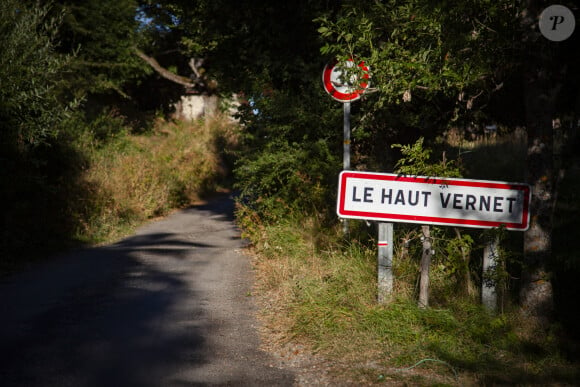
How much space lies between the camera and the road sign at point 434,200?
5195 mm

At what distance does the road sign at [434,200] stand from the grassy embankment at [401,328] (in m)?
0.60

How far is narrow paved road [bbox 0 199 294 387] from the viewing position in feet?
14.9

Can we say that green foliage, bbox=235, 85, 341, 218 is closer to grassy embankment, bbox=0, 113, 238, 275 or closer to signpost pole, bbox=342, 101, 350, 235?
grassy embankment, bbox=0, 113, 238, 275

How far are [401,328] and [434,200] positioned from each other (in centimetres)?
125

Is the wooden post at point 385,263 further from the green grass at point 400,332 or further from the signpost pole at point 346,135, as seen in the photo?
the signpost pole at point 346,135

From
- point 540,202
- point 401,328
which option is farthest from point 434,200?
point 401,328

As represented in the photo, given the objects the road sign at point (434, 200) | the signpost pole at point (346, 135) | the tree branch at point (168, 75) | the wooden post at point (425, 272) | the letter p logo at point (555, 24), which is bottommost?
the wooden post at point (425, 272)

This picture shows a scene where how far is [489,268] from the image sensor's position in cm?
521

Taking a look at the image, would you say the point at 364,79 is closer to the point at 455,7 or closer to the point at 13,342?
the point at 455,7

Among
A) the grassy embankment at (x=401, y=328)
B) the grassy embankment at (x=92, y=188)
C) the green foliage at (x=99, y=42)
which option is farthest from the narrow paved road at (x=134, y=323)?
the green foliage at (x=99, y=42)

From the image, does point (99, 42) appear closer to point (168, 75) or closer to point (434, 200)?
point (168, 75)

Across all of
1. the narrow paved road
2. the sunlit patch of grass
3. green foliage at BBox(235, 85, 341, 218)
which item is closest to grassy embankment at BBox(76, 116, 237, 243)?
green foliage at BBox(235, 85, 341, 218)

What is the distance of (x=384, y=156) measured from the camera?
984 cm

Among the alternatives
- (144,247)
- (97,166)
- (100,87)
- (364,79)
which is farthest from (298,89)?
(100,87)
